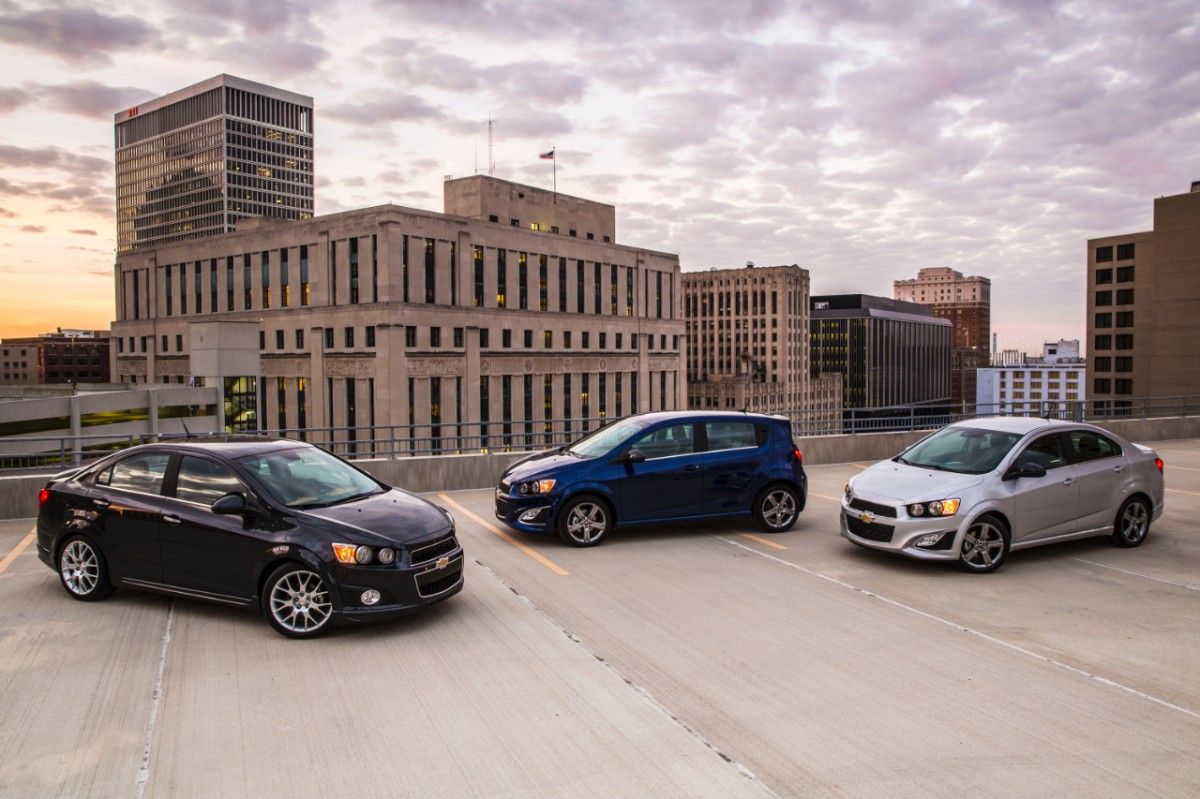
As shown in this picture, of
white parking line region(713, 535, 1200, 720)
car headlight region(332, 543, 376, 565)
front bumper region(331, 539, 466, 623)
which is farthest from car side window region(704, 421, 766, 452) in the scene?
car headlight region(332, 543, 376, 565)

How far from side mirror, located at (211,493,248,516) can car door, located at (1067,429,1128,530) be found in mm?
9058

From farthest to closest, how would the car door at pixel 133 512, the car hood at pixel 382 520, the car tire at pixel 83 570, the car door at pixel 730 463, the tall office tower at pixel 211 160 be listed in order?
the tall office tower at pixel 211 160 < the car door at pixel 730 463 < the car tire at pixel 83 570 < the car door at pixel 133 512 < the car hood at pixel 382 520

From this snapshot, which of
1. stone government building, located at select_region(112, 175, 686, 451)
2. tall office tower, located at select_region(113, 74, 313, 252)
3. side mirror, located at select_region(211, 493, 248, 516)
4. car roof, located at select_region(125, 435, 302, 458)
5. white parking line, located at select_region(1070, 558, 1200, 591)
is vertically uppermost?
tall office tower, located at select_region(113, 74, 313, 252)

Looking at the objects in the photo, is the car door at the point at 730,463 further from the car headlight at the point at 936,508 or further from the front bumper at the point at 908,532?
the car headlight at the point at 936,508

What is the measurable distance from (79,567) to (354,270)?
69772 millimetres

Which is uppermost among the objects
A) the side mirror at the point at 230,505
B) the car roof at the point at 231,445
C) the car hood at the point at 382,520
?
the car roof at the point at 231,445

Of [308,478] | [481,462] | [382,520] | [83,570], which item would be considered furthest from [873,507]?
[83,570]

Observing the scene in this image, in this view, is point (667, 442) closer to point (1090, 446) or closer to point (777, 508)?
point (777, 508)

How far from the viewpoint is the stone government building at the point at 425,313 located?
7344 cm

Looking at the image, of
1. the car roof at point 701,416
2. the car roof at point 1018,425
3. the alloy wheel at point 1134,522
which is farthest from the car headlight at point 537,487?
the alloy wheel at point 1134,522

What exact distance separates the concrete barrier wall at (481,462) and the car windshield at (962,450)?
6.67 m

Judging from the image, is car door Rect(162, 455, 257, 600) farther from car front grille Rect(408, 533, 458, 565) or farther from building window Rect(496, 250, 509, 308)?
building window Rect(496, 250, 509, 308)

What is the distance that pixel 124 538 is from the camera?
787cm

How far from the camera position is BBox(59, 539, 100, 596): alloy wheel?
8.14 meters
